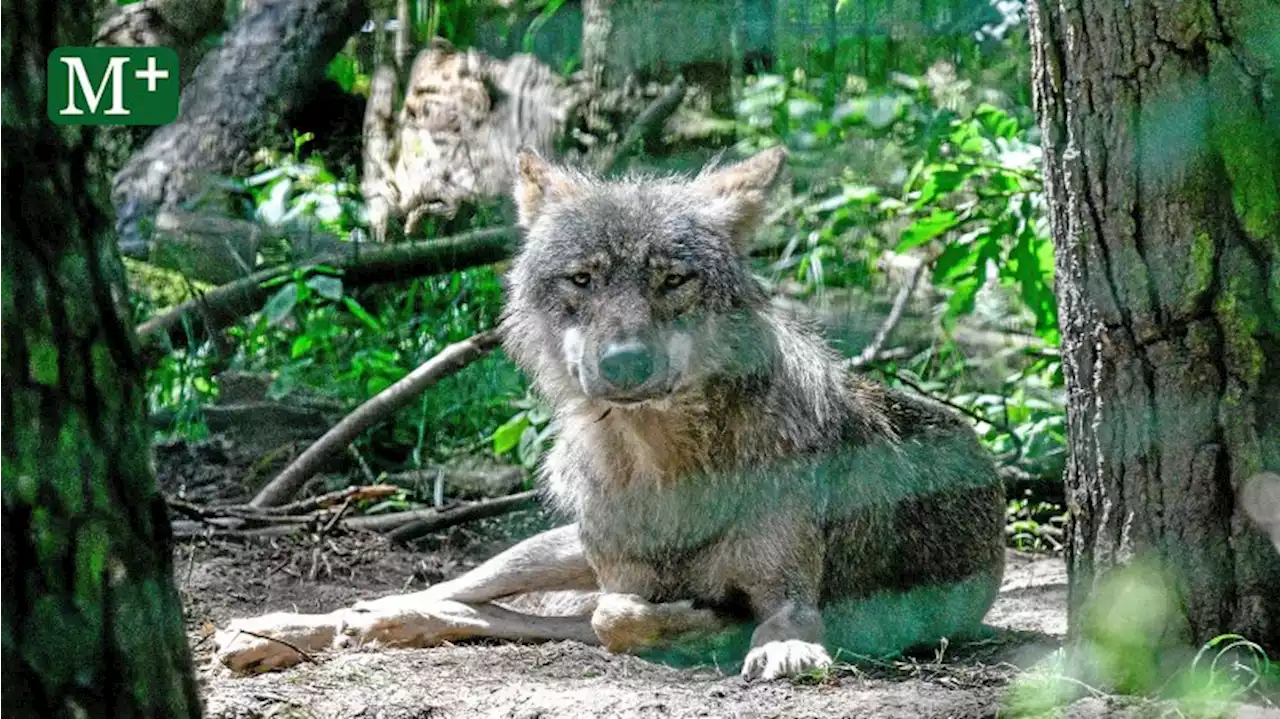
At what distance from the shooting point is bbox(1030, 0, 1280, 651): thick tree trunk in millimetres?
3016

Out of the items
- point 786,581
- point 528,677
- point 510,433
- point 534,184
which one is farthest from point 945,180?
point 528,677

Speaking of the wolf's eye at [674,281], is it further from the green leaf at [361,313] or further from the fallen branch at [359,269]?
the green leaf at [361,313]

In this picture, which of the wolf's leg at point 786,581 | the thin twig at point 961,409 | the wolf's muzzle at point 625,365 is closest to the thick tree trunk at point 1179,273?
the wolf's leg at point 786,581

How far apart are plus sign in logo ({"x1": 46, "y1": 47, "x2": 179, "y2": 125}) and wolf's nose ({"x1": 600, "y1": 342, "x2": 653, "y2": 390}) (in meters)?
1.22

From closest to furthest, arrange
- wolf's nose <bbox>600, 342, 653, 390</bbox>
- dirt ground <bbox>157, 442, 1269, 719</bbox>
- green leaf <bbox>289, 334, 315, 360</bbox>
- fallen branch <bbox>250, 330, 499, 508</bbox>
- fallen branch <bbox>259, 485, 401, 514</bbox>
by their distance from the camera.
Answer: dirt ground <bbox>157, 442, 1269, 719</bbox>, wolf's nose <bbox>600, 342, 653, 390</bbox>, fallen branch <bbox>259, 485, 401, 514</bbox>, fallen branch <bbox>250, 330, 499, 508</bbox>, green leaf <bbox>289, 334, 315, 360</bbox>

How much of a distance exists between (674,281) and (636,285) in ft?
0.40

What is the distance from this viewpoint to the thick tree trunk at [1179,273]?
3016 millimetres

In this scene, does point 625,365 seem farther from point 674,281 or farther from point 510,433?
point 510,433

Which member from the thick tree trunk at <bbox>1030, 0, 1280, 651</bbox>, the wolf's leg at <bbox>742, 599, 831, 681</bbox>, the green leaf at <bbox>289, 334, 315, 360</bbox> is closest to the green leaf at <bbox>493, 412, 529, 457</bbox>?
the green leaf at <bbox>289, 334, 315, 360</bbox>

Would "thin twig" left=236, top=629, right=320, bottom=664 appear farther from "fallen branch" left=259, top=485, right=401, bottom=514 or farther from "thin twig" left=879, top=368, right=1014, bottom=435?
"thin twig" left=879, top=368, right=1014, bottom=435

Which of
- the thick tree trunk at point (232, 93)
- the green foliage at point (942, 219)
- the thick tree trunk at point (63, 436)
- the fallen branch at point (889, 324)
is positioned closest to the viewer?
the thick tree trunk at point (63, 436)

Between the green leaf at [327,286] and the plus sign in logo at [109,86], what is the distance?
2770 mm

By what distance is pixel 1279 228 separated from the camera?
9.88 feet

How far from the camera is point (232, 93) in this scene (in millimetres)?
7523
